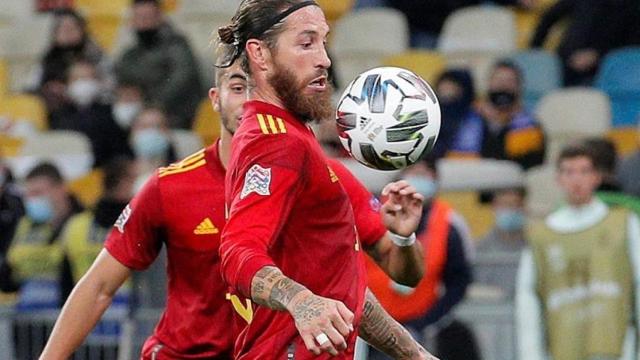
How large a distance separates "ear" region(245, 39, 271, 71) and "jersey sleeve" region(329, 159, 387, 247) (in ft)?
2.58

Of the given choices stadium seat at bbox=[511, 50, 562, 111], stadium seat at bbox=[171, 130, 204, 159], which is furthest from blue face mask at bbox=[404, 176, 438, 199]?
stadium seat at bbox=[511, 50, 562, 111]

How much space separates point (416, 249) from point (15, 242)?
581 cm

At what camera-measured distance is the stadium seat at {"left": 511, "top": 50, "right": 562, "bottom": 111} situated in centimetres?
1249

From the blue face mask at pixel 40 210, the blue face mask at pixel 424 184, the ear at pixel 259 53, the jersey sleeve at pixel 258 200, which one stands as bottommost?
the blue face mask at pixel 40 210

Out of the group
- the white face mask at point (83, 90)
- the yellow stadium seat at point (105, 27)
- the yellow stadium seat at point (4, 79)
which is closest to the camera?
the white face mask at point (83, 90)

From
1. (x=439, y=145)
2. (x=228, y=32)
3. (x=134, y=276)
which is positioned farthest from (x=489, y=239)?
(x=228, y=32)

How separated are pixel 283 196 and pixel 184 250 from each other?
158cm

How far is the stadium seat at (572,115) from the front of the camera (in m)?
11.7

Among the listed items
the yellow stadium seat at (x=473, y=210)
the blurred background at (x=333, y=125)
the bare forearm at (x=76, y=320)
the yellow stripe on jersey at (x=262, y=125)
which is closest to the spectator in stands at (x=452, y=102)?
the blurred background at (x=333, y=125)

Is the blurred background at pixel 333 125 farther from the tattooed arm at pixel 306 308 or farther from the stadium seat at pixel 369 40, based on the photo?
the tattooed arm at pixel 306 308

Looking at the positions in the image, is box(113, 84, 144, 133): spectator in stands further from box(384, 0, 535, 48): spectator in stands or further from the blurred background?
Answer: box(384, 0, 535, 48): spectator in stands

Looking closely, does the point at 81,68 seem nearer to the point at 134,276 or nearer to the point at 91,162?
the point at 91,162

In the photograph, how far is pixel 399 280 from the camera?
18.5ft

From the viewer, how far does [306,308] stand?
174 inches
